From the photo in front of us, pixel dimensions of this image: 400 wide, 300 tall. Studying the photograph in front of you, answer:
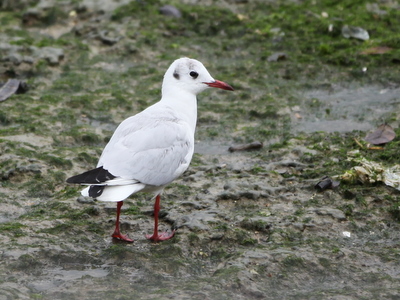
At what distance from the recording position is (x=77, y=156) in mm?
6301

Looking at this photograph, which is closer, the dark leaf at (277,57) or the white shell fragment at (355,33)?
the dark leaf at (277,57)

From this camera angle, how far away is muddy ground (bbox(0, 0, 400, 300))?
174 inches

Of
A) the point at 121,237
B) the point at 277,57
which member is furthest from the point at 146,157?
the point at 277,57

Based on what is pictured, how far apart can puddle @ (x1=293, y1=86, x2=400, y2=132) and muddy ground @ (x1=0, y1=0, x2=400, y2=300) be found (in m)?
0.02

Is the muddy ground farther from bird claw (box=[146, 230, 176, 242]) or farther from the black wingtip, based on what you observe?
the black wingtip

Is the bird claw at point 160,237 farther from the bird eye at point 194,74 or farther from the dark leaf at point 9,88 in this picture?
the dark leaf at point 9,88

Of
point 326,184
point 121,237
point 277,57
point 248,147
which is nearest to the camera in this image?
point 121,237

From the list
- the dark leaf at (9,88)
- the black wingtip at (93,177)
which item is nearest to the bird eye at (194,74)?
the black wingtip at (93,177)

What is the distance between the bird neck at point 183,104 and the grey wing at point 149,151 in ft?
0.85

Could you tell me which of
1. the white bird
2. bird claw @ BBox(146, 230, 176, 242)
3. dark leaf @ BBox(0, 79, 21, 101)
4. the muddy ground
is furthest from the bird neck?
dark leaf @ BBox(0, 79, 21, 101)

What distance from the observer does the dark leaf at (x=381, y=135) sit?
263 inches

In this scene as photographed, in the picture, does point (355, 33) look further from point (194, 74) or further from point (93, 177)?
point (93, 177)

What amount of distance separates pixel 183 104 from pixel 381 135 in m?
2.27

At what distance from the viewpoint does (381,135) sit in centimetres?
675
